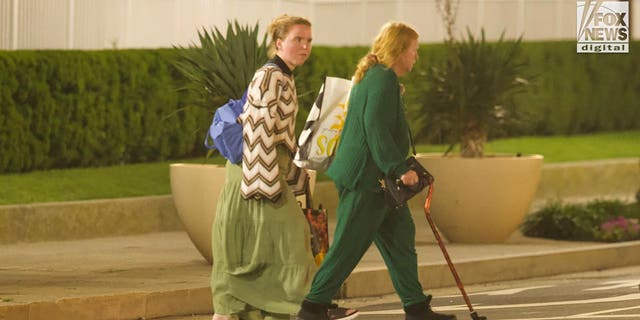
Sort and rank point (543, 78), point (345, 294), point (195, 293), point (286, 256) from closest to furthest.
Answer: point (286, 256) < point (195, 293) < point (345, 294) < point (543, 78)

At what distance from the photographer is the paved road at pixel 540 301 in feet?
36.0

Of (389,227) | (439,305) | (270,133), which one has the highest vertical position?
(270,133)

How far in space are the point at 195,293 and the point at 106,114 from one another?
6.44 m

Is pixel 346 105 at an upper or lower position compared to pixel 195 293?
upper

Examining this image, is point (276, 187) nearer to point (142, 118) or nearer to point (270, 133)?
point (270, 133)

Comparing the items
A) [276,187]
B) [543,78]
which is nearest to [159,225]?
[276,187]

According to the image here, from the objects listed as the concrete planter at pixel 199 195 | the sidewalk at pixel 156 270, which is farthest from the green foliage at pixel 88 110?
the concrete planter at pixel 199 195

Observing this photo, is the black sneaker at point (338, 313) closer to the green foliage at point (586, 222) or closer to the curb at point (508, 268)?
the curb at point (508, 268)

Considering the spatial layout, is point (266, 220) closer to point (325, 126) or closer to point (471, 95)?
point (325, 126)

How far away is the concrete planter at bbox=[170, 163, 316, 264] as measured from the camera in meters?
12.6

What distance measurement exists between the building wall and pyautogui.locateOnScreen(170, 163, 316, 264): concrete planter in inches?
46.2

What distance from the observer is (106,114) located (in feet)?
56.8

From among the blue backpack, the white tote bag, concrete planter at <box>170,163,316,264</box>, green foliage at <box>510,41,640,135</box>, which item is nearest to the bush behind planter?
concrete planter at <box>170,163,316,264</box>

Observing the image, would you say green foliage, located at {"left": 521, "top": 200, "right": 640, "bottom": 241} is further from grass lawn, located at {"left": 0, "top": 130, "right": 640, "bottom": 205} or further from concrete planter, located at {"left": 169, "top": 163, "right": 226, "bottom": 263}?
concrete planter, located at {"left": 169, "top": 163, "right": 226, "bottom": 263}
